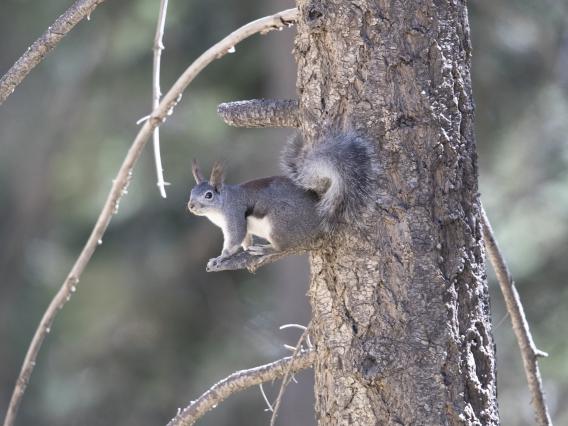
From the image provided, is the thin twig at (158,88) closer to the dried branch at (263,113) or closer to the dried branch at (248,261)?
the dried branch at (263,113)

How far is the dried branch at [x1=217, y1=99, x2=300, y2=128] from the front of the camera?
199 centimetres

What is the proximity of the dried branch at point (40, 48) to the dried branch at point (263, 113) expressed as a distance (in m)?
0.37

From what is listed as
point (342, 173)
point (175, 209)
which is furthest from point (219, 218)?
point (175, 209)

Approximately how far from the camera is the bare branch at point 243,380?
6.33 feet

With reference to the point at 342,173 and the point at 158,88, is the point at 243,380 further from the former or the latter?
the point at 158,88

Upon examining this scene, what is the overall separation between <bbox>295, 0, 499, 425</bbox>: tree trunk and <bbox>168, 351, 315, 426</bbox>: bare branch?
0.21 feet

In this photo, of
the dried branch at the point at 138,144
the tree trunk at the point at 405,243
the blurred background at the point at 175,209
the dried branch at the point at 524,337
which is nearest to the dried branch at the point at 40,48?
the dried branch at the point at 138,144

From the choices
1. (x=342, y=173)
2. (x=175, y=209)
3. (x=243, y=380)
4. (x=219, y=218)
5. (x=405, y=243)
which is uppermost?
(x=175, y=209)

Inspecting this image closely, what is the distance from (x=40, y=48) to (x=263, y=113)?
1.55ft

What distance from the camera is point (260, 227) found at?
2.09 metres

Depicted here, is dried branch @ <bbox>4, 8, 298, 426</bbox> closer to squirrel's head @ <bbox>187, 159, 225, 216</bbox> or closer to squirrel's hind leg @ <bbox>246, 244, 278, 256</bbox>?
squirrel's head @ <bbox>187, 159, 225, 216</bbox>

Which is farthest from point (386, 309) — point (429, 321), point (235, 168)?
point (235, 168)

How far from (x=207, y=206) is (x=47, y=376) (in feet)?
21.5

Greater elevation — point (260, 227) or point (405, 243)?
point (260, 227)
